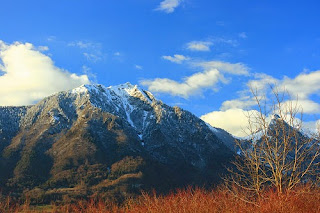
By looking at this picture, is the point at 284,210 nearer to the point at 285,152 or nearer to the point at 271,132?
the point at 285,152

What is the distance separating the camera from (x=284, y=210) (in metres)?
17.3

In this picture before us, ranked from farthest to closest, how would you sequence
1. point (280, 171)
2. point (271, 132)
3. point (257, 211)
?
point (271, 132), point (280, 171), point (257, 211)

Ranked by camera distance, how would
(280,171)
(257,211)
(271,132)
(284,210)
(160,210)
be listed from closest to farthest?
(284,210)
(257,211)
(280,171)
(271,132)
(160,210)

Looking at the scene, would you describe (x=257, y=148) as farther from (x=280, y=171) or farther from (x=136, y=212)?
(x=136, y=212)

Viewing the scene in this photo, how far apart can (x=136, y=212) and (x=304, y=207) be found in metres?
12.0

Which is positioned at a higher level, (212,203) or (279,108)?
(279,108)

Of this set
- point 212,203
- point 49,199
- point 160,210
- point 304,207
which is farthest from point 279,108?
point 49,199

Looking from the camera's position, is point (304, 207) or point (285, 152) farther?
point (285, 152)

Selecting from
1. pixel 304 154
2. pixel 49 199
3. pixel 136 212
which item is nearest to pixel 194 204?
pixel 136 212

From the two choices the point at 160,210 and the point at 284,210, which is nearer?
the point at 284,210

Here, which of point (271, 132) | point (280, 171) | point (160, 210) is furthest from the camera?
point (160, 210)

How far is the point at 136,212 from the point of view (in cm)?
2478

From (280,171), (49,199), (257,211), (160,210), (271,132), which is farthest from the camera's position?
(49,199)

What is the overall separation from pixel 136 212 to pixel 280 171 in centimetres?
1095
